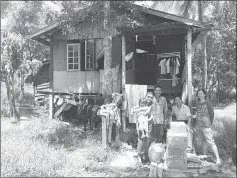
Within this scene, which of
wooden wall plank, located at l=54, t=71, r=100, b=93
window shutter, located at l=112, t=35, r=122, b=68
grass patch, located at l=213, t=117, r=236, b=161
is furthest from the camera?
Answer: wooden wall plank, located at l=54, t=71, r=100, b=93

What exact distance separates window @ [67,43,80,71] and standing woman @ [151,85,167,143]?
5617 millimetres

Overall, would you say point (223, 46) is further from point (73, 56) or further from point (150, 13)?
point (73, 56)

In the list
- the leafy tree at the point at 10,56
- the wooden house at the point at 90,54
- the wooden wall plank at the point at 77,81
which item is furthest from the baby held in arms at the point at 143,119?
the leafy tree at the point at 10,56

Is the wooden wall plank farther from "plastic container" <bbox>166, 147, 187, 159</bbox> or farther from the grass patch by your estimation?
"plastic container" <bbox>166, 147, 187, 159</bbox>

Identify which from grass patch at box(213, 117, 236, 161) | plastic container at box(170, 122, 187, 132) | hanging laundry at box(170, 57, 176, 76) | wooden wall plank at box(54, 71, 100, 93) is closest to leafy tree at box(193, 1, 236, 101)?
grass patch at box(213, 117, 236, 161)

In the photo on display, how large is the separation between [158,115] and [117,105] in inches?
60.3

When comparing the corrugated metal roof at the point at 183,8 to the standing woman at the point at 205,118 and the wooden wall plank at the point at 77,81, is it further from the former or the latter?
the standing woman at the point at 205,118

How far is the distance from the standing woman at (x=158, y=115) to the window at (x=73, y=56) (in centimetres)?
562

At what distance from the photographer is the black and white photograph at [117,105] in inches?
245

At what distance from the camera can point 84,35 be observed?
10180 millimetres

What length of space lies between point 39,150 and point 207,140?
438cm

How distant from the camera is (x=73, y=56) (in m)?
11.8

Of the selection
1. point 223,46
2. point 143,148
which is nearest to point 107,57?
point 143,148

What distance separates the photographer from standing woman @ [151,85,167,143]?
23.1 feet
